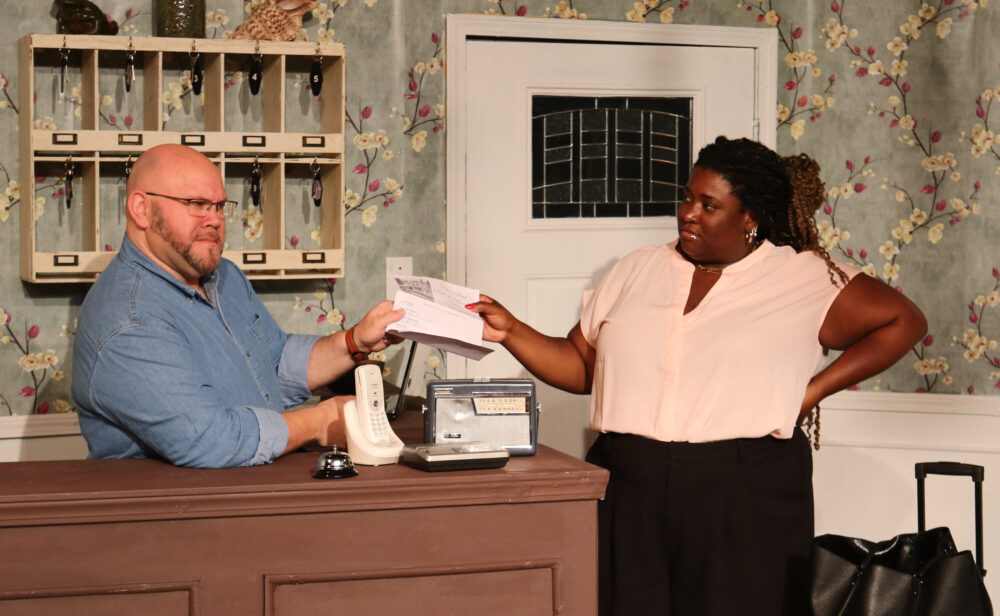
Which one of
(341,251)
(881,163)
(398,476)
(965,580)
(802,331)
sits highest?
(881,163)

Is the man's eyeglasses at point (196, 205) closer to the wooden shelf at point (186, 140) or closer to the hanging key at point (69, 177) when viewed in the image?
the wooden shelf at point (186, 140)

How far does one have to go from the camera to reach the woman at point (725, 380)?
2.22 m

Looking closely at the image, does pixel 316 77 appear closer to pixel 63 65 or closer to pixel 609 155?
pixel 63 65

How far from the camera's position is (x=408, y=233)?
3490mm

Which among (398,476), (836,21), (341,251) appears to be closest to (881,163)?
(836,21)

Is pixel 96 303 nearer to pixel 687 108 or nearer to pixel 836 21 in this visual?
pixel 687 108

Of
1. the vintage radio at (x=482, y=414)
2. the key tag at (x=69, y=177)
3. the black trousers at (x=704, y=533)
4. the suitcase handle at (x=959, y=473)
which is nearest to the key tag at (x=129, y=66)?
the key tag at (x=69, y=177)

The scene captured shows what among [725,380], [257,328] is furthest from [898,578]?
[257,328]

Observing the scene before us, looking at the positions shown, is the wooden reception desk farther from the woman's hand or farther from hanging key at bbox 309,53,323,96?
Result: hanging key at bbox 309,53,323,96

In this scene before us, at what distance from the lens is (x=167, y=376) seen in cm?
181

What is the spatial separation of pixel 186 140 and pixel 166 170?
1070 millimetres

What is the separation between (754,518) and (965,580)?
41 centimetres

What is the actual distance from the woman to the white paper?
161 millimetres

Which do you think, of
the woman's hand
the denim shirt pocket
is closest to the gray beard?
the denim shirt pocket
